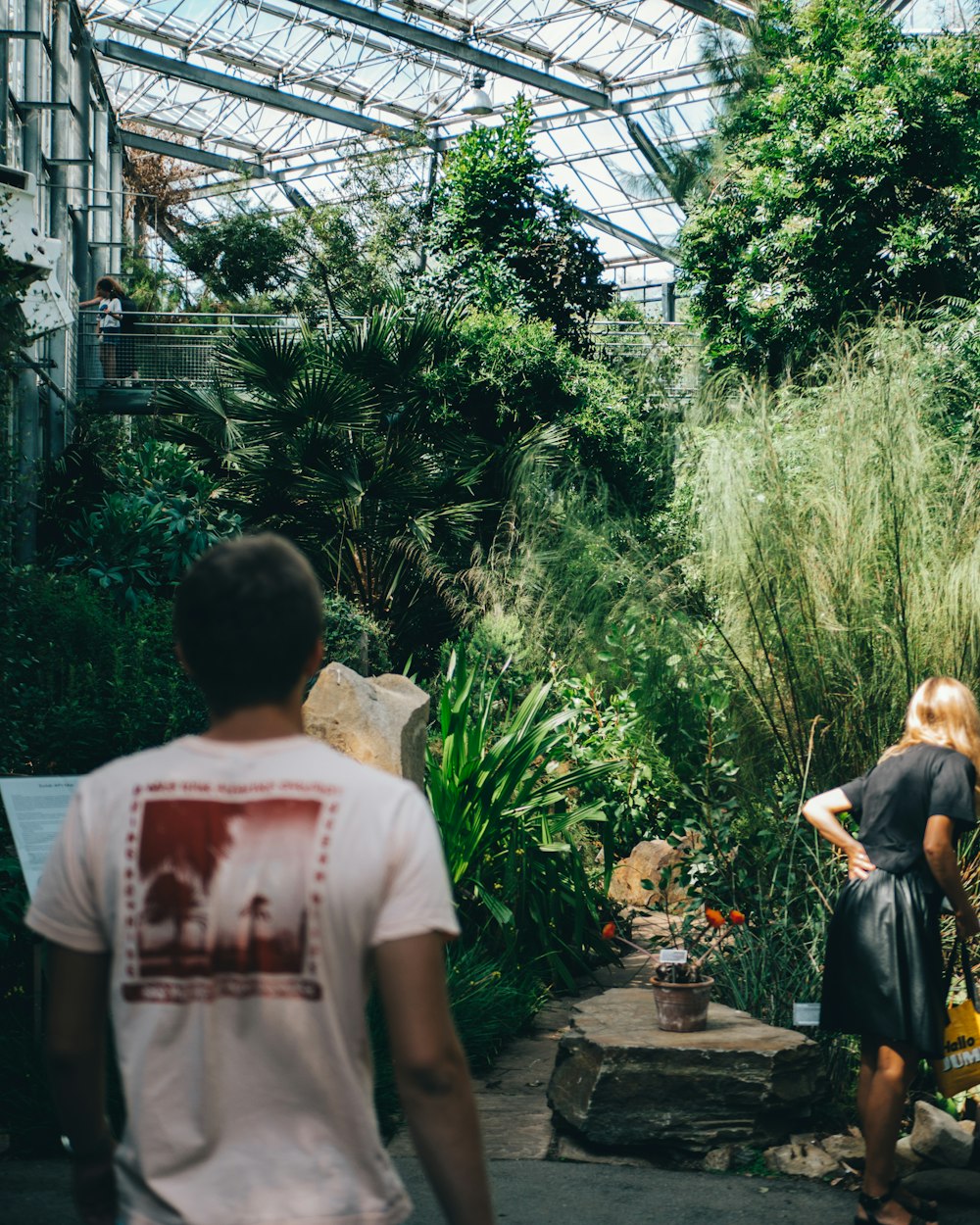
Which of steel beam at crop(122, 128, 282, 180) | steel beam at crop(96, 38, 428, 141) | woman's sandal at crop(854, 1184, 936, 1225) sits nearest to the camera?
woman's sandal at crop(854, 1184, 936, 1225)

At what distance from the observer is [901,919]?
362cm

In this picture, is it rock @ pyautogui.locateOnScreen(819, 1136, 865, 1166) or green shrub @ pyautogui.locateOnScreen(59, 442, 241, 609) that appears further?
green shrub @ pyautogui.locateOnScreen(59, 442, 241, 609)

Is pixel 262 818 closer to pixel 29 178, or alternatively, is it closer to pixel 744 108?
pixel 29 178

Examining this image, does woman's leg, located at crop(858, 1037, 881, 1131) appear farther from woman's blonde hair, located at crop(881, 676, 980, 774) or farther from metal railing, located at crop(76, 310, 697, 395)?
metal railing, located at crop(76, 310, 697, 395)

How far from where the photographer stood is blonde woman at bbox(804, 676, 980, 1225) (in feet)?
11.5

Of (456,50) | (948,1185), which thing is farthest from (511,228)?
(948,1185)

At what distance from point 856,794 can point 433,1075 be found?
272 centimetres

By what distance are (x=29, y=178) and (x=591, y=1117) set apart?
4.61 metres

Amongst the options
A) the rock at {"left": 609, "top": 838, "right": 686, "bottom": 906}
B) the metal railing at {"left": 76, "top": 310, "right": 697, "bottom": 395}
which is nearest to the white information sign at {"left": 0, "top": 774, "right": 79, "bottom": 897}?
the rock at {"left": 609, "top": 838, "right": 686, "bottom": 906}

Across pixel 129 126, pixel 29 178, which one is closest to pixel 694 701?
pixel 29 178

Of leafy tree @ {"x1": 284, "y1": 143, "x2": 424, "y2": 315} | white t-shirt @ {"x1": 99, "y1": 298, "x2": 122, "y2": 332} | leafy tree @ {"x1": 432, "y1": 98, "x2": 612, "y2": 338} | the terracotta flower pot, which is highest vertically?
leafy tree @ {"x1": 284, "y1": 143, "x2": 424, "y2": 315}

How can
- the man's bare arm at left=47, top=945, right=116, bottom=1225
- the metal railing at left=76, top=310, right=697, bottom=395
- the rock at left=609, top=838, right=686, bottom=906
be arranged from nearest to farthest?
the man's bare arm at left=47, top=945, right=116, bottom=1225, the rock at left=609, top=838, right=686, bottom=906, the metal railing at left=76, top=310, right=697, bottom=395

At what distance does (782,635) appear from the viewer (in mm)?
5363

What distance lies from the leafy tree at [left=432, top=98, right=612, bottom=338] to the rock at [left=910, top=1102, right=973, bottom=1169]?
1220 cm
